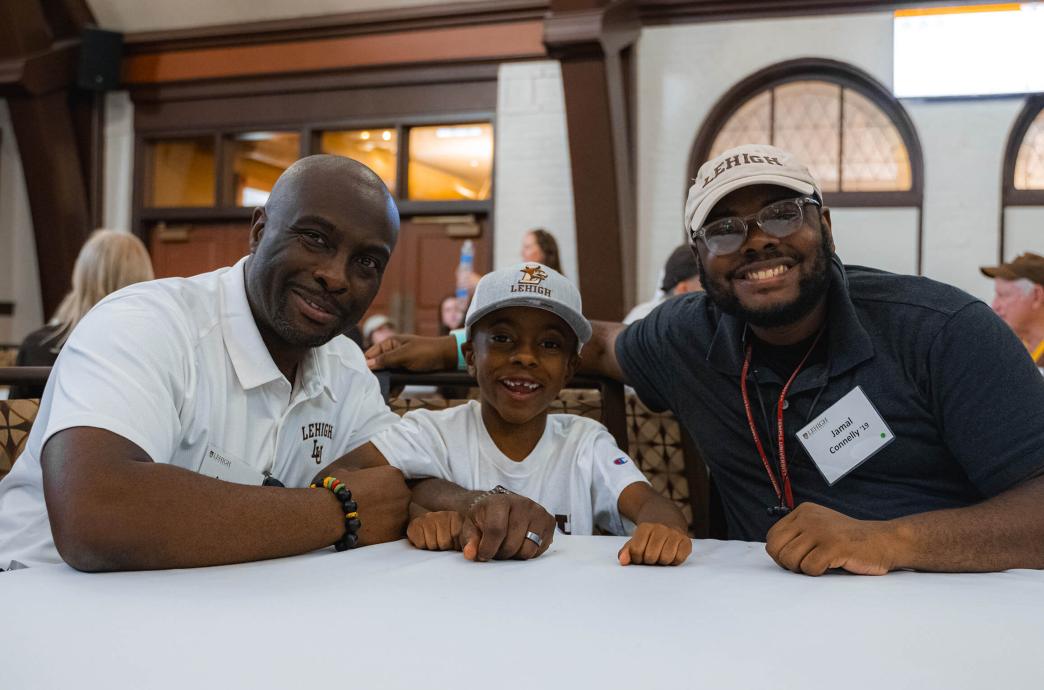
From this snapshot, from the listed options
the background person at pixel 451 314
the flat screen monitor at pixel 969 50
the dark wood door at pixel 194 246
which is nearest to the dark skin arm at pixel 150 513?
the background person at pixel 451 314

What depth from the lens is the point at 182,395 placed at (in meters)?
1.48

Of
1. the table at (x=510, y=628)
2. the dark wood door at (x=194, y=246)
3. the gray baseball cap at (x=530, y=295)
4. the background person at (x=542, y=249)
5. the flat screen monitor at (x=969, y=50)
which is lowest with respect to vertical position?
the table at (x=510, y=628)

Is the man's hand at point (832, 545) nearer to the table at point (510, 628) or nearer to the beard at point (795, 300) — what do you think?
the table at point (510, 628)

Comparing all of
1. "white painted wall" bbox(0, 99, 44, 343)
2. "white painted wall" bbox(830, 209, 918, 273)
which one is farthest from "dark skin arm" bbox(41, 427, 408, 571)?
"white painted wall" bbox(0, 99, 44, 343)

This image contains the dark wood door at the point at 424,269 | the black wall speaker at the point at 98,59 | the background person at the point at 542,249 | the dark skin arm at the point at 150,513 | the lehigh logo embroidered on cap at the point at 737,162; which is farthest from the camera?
the black wall speaker at the point at 98,59

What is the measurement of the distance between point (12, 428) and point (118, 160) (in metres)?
6.74

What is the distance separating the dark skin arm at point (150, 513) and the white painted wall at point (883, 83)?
18.5 feet

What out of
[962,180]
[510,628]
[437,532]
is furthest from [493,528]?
[962,180]

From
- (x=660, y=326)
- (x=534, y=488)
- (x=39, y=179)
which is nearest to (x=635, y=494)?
(x=534, y=488)

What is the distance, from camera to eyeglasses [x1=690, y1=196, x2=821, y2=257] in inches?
A: 69.1

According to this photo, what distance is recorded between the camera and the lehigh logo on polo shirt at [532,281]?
6.35 ft

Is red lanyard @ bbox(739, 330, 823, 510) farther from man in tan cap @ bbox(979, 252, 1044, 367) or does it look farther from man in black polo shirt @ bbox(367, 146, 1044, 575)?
man in tan cap @ bbox(979, 252, 1044, 367)

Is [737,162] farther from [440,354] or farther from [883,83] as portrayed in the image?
[883,83]

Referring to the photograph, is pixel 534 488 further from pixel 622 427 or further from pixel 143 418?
pixel 143 418
